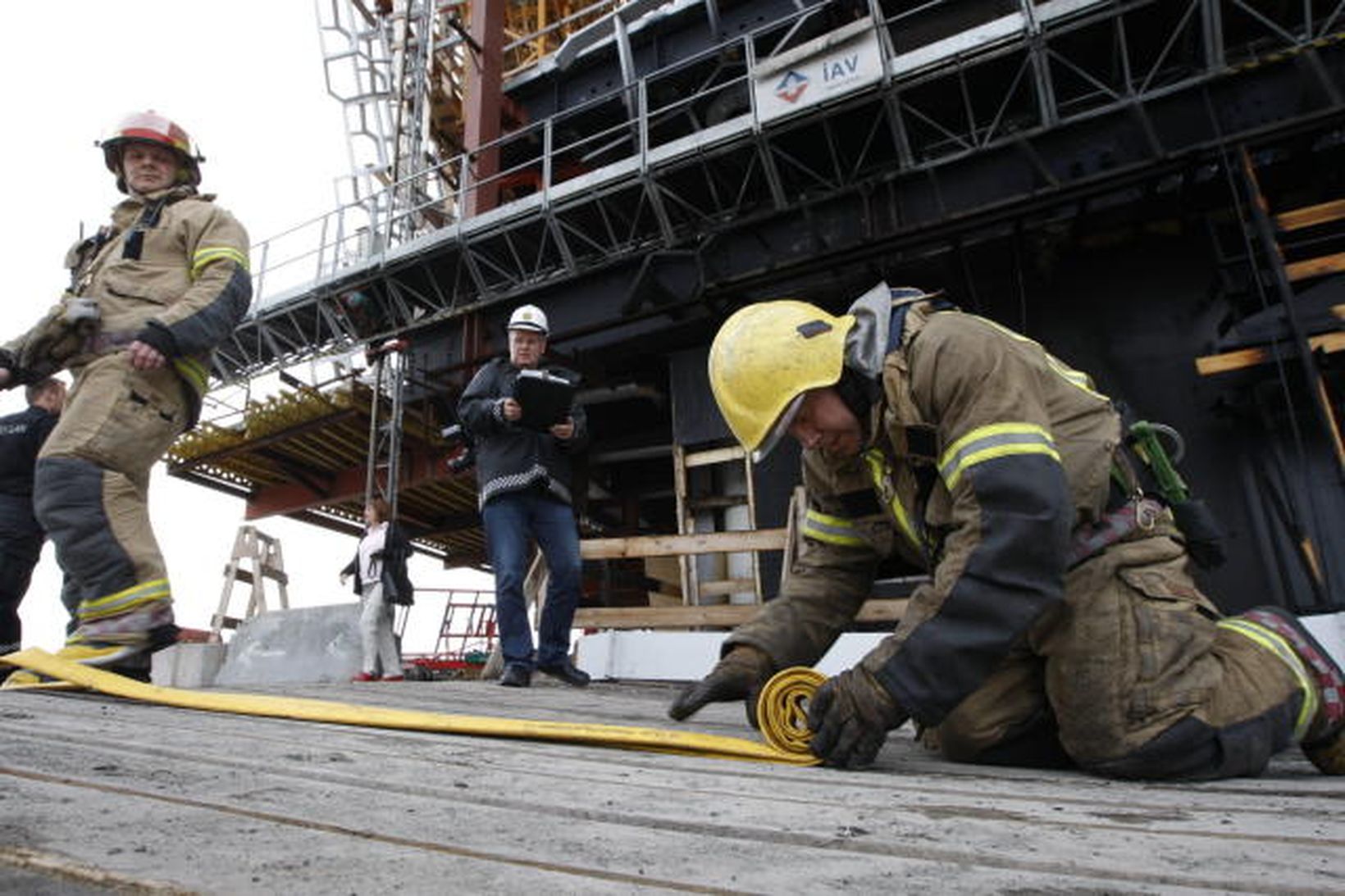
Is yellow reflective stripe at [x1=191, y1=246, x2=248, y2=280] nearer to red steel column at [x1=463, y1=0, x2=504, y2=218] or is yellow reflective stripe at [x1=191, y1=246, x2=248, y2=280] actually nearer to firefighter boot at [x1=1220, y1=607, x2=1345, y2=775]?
firefighter boot at [x1=1220, y1=607, x2=1345, y2=775]

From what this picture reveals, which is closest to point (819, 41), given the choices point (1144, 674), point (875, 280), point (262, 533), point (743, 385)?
point (875, 280)

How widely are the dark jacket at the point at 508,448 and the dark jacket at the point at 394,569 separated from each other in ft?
7.76

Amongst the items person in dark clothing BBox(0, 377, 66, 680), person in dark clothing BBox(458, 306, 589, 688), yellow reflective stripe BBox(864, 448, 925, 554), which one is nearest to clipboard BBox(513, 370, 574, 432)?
person in dark clothing BBox(458, 306, 589, 688)

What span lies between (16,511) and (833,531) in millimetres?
4812

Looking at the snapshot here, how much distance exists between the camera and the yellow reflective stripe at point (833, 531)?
2389mm

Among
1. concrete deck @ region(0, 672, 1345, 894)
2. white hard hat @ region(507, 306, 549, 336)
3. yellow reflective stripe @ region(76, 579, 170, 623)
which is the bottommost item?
concrete deck @ region(0, 672, 1345, 894)

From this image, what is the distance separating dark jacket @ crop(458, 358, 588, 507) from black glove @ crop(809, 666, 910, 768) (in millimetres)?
2923

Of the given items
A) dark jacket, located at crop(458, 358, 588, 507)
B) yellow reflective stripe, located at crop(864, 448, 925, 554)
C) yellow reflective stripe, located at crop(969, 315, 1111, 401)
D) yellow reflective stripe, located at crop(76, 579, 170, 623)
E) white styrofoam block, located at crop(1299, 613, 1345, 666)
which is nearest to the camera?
yellow reflective stripe, located at crop(969, 315, 1111, 401)

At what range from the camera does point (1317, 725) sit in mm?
1812

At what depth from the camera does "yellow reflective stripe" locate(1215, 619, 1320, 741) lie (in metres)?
1.76

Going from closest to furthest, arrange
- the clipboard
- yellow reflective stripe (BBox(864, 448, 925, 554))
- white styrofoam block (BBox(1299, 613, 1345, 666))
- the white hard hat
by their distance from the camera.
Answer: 1. yellow reflective stripe (BBox(864, 448, 925, 554))
2. white styrofoam block (BBox(1299, 613, 1345, 666))
3. the clipboard
4. the white hard hat

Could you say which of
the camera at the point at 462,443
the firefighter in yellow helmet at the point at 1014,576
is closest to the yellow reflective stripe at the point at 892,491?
the firefighter in yellow helmet at the point at 1014,576

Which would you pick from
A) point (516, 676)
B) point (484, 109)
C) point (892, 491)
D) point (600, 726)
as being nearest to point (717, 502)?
point (516, 676)

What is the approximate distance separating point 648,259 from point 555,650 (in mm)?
5360
